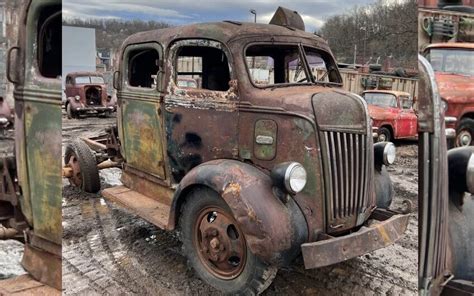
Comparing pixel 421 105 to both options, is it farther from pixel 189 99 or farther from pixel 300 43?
pixel 189 99

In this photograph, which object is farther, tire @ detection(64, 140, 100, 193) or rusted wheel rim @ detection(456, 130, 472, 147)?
tire @ detection(64, 140, 100, 193)

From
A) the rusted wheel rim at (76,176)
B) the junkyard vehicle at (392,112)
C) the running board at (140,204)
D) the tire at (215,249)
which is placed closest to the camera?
the junkyard vehicle at (392,112)

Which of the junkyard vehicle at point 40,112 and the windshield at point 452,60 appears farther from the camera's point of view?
the windshield at point 452,60

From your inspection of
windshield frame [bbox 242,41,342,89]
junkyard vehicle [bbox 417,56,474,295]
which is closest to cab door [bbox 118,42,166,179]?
windshield frame [bbox 242,41,342,89]

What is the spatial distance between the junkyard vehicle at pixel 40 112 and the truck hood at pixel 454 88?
986mm

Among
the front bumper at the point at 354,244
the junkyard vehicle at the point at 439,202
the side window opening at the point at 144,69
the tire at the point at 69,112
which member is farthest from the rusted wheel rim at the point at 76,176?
the junkyard vehicle at the point at 439,202

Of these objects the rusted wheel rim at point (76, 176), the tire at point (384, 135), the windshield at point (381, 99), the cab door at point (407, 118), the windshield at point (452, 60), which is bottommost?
the rusted wheel rim at point (76, 176)

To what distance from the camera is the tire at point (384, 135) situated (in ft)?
4.67

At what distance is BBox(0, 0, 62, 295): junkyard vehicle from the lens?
1025 mm

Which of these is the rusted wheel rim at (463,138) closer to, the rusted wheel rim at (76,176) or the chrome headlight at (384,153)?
the chrome headlight at (384,153)

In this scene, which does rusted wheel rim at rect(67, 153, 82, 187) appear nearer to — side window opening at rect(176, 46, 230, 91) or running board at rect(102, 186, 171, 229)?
running board at rect(102, 186, 171, 229)

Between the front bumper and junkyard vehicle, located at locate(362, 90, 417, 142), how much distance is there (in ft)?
0.90

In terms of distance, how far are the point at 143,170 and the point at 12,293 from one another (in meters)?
0.73

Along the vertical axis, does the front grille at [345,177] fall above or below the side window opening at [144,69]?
below
